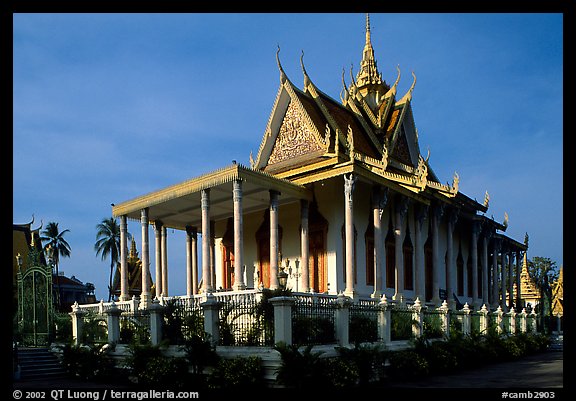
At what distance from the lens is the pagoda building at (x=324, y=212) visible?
63.6 feet

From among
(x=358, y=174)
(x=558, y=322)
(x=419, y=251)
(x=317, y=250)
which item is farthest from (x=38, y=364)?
(x=558, y=322)

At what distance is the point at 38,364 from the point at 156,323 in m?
4.05

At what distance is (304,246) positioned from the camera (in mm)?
20500

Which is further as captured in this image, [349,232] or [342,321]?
[349,232]

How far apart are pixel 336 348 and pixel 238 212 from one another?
19.2 feet

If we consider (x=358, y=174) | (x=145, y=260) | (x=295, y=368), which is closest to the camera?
(x=295, y=368)

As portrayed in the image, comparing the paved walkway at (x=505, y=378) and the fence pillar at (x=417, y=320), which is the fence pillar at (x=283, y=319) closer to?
the paved walkway at (x=505, y=378)

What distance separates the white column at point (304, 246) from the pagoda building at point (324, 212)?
1.5 inches

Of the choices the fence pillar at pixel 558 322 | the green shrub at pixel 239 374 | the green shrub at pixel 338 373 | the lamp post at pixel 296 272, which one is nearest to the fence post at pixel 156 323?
the green shrub at pixel 239 374

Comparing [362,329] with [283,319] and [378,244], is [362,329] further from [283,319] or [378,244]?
[378,244]

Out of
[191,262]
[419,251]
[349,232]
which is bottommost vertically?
[191,262]

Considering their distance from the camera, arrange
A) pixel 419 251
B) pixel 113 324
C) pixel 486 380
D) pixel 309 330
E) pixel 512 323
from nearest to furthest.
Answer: pixel 309 330
pixel 486 380
pixel 113 324
pixel 419 251
pixel 512 323

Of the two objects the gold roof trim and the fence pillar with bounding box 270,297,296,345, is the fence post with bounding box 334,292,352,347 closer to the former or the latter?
the fence pillar with bounding box 270,297,296,345

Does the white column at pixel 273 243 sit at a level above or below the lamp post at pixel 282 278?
above
